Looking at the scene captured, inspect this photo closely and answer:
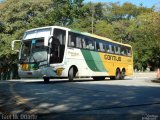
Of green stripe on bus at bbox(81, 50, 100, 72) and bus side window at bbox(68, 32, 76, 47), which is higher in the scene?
bus side window at bbox(68, 32, 76, 47)

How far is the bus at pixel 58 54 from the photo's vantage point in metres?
22.4

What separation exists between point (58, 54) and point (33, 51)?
1459 millimetres

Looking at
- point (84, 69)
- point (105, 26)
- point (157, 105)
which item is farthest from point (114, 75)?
point (105, 26)

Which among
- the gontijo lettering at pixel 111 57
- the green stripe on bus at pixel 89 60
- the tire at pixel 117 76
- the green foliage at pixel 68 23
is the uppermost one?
the green foliage at pixel 68 23

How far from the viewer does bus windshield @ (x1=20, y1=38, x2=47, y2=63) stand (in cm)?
2248

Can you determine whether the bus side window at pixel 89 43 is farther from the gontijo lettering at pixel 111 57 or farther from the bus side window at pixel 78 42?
the gontijo lettering at pixel 111 57

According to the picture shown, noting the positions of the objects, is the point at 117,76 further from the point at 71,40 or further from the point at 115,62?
the point at 71,40

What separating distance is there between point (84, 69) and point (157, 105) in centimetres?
1569

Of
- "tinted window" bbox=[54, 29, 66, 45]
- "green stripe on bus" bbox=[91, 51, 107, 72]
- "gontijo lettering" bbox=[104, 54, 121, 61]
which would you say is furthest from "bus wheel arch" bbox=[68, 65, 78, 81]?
"gontijo lettering" bbox=[104, 54, 121, 61]

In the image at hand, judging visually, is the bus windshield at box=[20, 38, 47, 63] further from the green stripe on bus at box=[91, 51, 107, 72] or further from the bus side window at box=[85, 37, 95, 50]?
the green stripe on bus at box=[91, 51, 107, 72]

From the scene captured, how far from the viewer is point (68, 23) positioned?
59.9 meters

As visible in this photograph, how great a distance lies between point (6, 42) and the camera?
5059 cm

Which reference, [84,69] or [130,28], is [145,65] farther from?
[84,69]

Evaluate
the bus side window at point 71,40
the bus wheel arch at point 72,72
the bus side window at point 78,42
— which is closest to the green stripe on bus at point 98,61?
the bus side window at point 78,42
